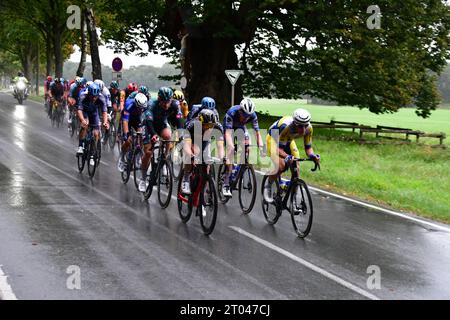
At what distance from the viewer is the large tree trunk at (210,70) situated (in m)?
29.7

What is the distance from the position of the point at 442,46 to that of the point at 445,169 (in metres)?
12.7

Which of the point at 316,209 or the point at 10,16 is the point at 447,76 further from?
the point at 316,209

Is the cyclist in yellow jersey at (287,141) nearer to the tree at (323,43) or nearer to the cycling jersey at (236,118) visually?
the cycling jersey at (236,118)

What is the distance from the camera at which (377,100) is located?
28.7 m

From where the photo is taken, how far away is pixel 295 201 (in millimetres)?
9641

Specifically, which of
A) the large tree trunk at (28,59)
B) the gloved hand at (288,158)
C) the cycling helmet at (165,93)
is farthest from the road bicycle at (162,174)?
the large tree trunk at (28,59)

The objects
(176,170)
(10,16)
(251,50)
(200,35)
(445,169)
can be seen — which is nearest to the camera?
(176,170)

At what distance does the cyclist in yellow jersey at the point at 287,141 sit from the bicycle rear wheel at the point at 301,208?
41 cm

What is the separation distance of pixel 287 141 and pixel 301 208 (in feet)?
3.79

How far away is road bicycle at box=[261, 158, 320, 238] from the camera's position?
9.40 meters

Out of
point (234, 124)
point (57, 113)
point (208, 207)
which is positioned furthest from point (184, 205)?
point (57, 113)

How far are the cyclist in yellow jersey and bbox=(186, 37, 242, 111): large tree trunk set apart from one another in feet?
63.0

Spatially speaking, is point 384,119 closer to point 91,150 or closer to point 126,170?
point 91,150
